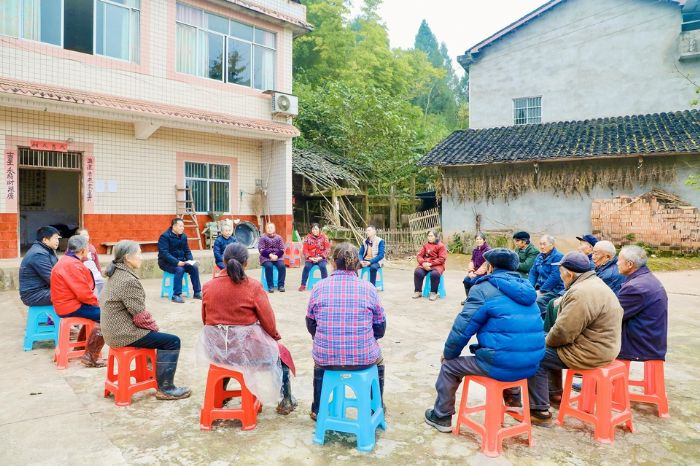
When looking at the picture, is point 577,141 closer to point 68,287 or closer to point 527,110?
point 527,110

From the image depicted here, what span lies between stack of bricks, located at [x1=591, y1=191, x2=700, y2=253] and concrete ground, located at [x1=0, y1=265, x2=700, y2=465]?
30.7 ft

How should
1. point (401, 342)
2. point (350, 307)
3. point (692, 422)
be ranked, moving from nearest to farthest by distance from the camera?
1. point (350, 307)
2. point (692, 422)
3. point (401, 342)

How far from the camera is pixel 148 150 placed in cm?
1153

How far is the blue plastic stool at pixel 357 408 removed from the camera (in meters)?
3.19

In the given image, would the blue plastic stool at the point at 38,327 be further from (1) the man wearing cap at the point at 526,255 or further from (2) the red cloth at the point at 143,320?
(1) the man wearing cap at the point at 526,255

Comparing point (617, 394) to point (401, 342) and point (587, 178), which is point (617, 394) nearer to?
point (401, 342)

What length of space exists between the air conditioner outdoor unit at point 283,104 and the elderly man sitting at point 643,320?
421 inches

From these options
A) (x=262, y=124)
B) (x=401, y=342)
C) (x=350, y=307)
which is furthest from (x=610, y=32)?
(x=350, y=307)

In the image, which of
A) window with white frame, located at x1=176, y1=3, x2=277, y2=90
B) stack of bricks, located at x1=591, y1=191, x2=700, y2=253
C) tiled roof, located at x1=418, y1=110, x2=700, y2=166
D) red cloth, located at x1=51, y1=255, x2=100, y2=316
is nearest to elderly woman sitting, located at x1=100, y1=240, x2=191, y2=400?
red cloth, located at x1=51, y1=255, x2=100, y2=316

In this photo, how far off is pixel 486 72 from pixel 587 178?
18.9 feet

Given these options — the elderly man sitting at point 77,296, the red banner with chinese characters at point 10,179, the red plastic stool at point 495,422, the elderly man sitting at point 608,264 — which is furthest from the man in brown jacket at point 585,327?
the red banner with chinese characters at point 10,179

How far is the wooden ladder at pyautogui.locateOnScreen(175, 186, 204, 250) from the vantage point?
475 inches

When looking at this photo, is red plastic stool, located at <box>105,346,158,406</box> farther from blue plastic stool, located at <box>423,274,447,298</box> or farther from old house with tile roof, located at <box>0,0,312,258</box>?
old house with tile roof, located at <box>0,0,312,258</box>

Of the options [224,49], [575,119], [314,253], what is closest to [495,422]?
[314,253]
